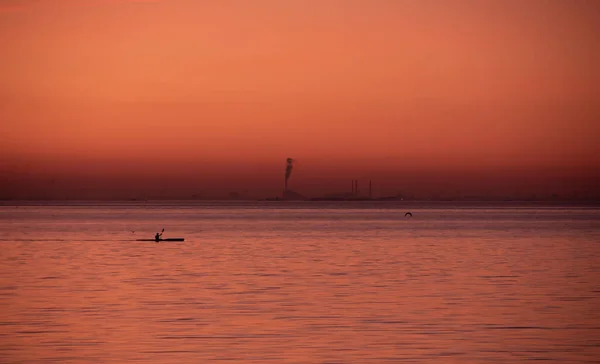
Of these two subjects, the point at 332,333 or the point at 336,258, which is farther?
the point at 336,258

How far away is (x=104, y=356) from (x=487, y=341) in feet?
34.5

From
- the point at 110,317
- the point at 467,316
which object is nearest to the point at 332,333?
the point at 467,316

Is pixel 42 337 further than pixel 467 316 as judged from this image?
No

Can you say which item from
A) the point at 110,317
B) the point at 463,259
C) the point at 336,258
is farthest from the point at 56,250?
the point at 110,317

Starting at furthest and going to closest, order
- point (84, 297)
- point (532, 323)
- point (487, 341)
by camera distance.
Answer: point (84, 297) < point (532, 323) < point (487, 341)

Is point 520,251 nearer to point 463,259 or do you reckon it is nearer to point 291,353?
point 463,259

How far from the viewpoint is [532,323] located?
30078 millimetres

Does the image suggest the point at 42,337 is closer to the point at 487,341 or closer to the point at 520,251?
the point at 487,341

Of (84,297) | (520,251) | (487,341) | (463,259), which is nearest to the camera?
(487,341)

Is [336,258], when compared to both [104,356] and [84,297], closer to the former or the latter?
[84,297]

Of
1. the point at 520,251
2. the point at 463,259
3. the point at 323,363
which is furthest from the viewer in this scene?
the point at 520,251

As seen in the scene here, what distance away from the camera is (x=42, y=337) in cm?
2695

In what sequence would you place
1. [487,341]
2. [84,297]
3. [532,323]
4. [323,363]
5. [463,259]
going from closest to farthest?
[323,363] → [487,341] → [532,323] → [84,297] → [463,259]

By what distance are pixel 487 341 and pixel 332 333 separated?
4.47m
